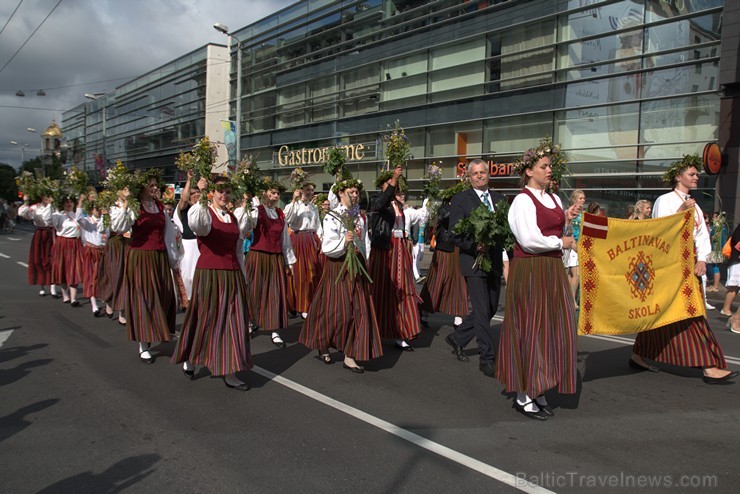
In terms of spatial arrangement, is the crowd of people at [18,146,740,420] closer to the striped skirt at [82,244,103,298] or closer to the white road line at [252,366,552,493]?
the white road line at [252,366,552,493]

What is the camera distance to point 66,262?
10.7 metres

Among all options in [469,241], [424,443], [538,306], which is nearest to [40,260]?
[469,241]

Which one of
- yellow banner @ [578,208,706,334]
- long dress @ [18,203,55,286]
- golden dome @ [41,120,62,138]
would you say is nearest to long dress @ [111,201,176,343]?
yellow banner @ [578,208,706,334]

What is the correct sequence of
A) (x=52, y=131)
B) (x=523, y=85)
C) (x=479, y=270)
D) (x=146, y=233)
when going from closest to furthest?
(x=479, y=270)
(x=146, y=233)
(x=523, y=85)
(x=52, y=131)

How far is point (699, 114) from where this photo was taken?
1739cm

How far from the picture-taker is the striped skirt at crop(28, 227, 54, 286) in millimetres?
11258

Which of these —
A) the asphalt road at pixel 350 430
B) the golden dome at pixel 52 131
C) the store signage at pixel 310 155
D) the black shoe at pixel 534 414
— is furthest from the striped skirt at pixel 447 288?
the golden dome at pixel 52 131

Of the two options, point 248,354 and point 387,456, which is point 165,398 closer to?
point 248,354

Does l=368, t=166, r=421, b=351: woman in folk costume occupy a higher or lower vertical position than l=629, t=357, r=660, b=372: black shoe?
higher

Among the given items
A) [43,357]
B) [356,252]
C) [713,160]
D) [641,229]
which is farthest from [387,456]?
[713,160]

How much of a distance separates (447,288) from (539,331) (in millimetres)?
3247

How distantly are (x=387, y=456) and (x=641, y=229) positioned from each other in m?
3.37

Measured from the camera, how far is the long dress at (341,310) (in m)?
6.09

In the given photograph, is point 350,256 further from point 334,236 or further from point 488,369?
point 488,369
